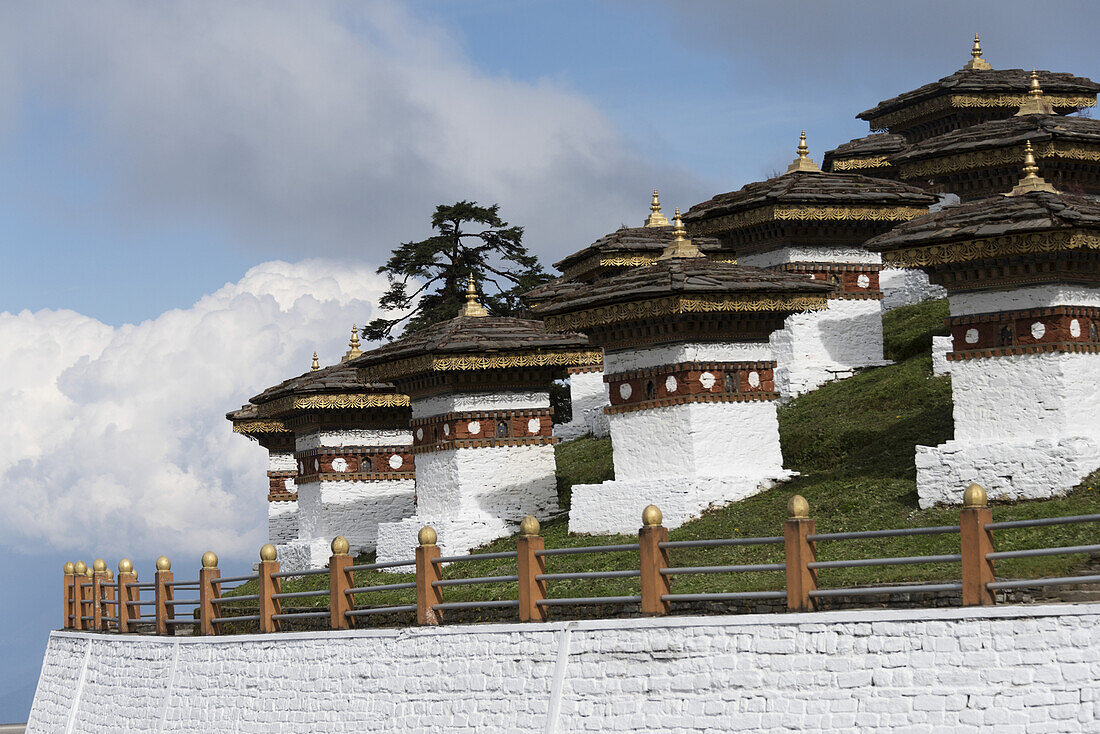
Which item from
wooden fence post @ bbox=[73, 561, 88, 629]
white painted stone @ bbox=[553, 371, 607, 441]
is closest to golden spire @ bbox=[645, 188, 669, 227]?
white painted stone @ bbox=[553, 371, 607, 441]

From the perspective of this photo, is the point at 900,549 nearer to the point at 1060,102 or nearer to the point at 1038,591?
the point at 1038,591

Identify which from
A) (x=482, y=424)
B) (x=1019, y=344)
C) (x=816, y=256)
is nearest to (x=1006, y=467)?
(x=1019, y=344)

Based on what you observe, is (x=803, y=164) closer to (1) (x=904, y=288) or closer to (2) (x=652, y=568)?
(1) (x=904, y=288)

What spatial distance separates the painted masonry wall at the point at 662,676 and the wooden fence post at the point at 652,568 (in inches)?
8.7

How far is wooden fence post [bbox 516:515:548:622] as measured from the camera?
17.3m

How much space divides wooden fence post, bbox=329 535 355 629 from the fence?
0.01 metres

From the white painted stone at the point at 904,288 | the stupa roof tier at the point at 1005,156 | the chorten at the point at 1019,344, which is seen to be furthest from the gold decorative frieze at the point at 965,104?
the chorten at the point at 1019,344

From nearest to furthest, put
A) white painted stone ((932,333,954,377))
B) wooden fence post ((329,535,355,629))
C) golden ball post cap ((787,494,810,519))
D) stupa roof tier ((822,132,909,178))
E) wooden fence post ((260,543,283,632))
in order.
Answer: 1. golden ball post cap ((787,494,810,519))
2. wooden fence post ((329,535,355,629))
3. wooden fence post ((260,543,283,632))
4. white painted stone ((932,333,954,377))
5. stupa roof tier ((822,132,909,178))

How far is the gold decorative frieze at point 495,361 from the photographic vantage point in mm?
26031

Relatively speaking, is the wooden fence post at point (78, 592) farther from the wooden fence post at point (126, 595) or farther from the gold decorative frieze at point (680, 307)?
the gold decorative frieze at point (680, 307)

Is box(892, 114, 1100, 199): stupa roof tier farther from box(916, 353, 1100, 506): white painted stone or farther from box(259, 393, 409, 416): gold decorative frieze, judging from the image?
box(259, 393, 409, 416): gold decorative frieze

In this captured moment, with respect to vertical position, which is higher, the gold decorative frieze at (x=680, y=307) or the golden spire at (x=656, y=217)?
the golden spire at (x=656, y=217)

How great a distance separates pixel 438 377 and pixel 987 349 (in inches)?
395

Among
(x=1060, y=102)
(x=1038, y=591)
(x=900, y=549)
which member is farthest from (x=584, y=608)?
(x=1060, y=102)
